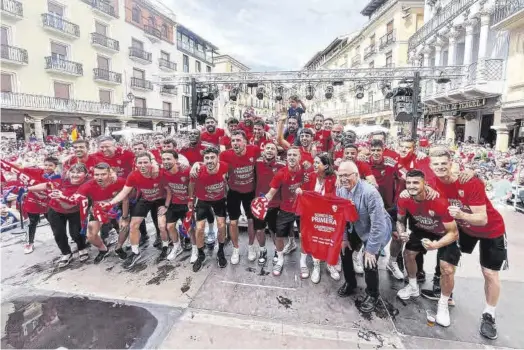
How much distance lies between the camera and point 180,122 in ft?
104

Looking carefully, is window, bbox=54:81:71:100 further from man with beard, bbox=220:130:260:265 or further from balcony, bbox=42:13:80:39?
man with beard, bbox=220:130:260:265

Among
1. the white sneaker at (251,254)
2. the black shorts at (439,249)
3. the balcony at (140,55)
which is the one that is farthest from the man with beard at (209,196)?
the balcony at (140,55)

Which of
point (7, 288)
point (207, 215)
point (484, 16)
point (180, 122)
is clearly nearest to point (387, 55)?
point (484, 16)

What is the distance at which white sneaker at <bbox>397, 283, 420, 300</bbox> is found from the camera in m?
3.28

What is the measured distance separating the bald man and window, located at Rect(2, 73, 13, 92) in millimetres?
21014

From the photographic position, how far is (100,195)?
4.11 meters

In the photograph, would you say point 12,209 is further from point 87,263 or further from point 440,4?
point 440,4

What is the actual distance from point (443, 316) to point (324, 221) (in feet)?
4.84

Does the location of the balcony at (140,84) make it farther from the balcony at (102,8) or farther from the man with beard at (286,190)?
the man with beard at (286,190)

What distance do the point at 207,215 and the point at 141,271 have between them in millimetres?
1157

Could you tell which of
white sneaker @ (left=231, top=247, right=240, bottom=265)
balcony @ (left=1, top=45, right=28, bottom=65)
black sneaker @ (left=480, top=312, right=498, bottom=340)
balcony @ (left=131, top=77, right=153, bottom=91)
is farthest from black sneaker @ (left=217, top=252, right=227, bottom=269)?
balcony @ (left=131, top=77, right=153, bottom=91)

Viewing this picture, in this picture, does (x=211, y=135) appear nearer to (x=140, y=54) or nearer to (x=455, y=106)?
(x=455, y=106)

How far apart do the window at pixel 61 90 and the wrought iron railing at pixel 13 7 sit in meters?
4.10

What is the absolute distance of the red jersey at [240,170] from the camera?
13.5 feet
